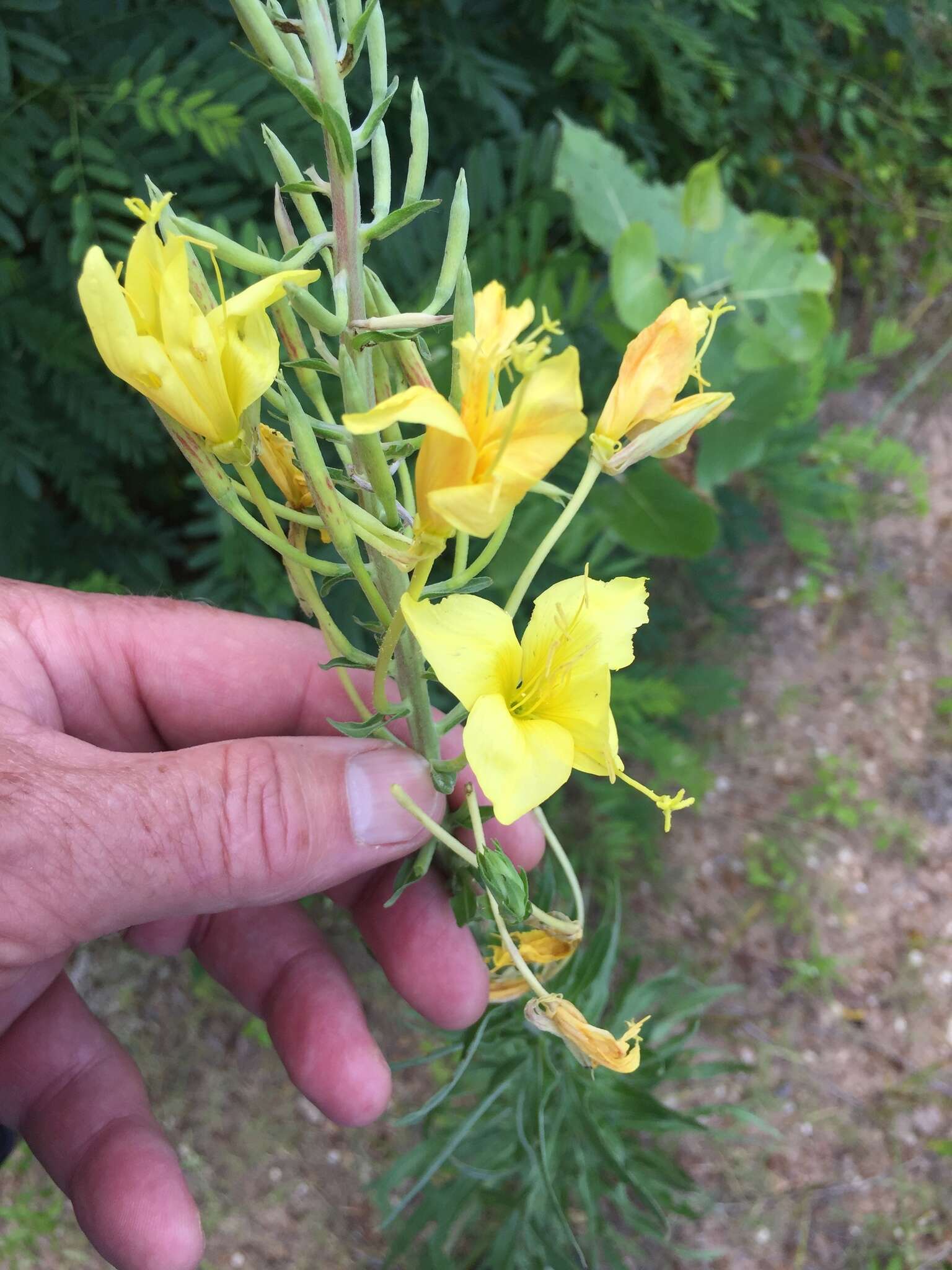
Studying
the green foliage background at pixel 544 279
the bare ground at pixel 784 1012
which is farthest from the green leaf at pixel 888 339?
the bare ground at pixel 784 1012

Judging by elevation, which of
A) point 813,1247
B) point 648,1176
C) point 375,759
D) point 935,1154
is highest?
point 375,759

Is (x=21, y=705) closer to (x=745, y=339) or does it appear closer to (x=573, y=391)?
(x=573, y=391)

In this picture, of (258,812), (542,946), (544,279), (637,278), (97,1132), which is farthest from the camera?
(637,278)

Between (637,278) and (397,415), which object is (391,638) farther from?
(637,278)

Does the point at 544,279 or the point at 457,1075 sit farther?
the point at 544,279

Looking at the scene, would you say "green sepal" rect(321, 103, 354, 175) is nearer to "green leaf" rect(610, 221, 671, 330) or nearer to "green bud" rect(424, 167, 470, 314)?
"green bud" rect(424, 167, 470, 314)

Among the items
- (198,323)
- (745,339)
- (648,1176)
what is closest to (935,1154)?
(648,1176)

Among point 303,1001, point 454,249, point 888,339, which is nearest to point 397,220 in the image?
point 454,249
